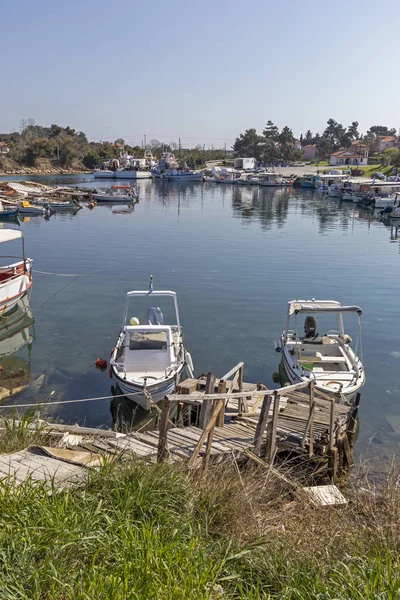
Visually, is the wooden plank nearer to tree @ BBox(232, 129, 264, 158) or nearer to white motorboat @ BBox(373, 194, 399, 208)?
white motorboat @ BBox(373, 194, 399, 208)

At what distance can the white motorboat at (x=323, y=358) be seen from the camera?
15602mm

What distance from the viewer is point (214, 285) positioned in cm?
3153

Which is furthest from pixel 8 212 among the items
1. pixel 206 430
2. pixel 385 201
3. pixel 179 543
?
pixel 179 543

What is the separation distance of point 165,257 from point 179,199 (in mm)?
52421

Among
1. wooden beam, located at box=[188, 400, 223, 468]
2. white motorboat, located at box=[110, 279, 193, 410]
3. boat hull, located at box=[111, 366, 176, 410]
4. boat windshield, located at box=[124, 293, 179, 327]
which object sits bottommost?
boat windshield, located at box=[124, 293, 179, 327]

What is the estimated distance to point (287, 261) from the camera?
39.8m

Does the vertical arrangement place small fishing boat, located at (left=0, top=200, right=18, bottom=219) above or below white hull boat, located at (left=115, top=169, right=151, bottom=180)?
below

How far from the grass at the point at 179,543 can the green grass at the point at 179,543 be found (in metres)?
0.01

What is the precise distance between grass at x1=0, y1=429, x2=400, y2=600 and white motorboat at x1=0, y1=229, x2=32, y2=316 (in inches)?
746

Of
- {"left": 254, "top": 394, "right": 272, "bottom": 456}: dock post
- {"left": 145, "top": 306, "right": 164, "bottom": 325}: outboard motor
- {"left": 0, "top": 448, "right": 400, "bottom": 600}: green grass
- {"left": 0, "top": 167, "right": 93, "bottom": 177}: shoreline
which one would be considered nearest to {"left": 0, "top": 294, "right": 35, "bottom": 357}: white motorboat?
{"left": 145, "top": 306, "right": 164, "bottom": 325}: outboard motor

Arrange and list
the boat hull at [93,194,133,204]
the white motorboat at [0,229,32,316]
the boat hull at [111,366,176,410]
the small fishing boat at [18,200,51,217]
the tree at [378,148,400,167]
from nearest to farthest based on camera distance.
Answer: the boat hull at [111,366,176,410] < the white motorboat at [0,229,32,316] < the small fishing boat at [18,200,51,217] < the boat hull at [93,194,133,204] < the tree at [378,148,400,167]

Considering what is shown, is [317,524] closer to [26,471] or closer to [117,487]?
[117,487]

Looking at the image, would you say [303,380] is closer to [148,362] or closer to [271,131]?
[148,362]

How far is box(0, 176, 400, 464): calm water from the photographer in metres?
18.2
